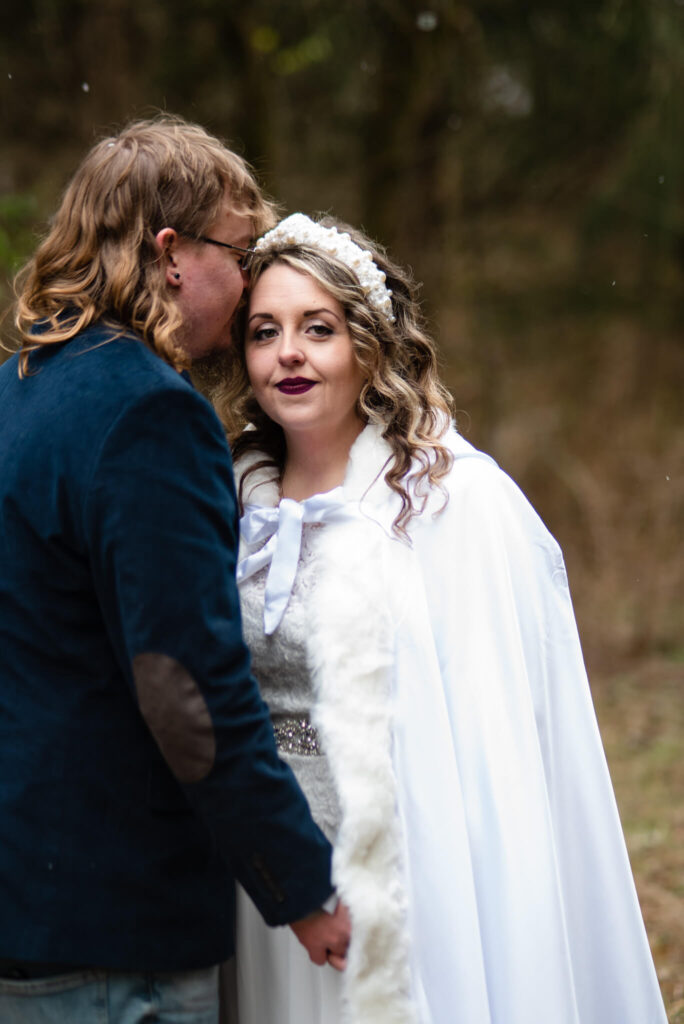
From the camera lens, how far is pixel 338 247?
8.89 feet

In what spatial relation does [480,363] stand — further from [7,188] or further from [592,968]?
[592,968]

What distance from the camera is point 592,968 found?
8.52 ft

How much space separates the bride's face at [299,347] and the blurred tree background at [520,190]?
1.58 meters

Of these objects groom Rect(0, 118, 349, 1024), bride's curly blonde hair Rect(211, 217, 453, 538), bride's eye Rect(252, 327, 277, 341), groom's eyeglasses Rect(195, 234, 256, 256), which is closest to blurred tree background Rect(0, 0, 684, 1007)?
bride's curly blonde hair Rect(211, 217, 453, 538)

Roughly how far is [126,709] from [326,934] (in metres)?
0.61

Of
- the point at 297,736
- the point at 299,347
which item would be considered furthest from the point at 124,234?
the point at 297,736

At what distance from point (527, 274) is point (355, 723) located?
10.3m

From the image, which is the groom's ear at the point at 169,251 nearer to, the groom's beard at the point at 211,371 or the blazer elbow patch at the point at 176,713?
the groom's beard at the point at 211,371

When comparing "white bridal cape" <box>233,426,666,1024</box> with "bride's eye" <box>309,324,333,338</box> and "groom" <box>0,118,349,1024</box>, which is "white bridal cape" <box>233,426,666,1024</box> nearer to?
"groom" <box>0,118,349,1024</box>

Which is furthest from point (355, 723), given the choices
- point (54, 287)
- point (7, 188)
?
point (7, 188)

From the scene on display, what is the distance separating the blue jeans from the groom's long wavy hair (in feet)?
3.69

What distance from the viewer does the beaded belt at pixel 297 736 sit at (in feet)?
8.04

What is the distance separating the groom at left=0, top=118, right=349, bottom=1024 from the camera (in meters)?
1.78

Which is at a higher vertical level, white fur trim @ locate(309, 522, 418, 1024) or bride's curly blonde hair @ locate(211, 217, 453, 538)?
bride's curly blonde hair @ locate(211, 217, 453, 538)
